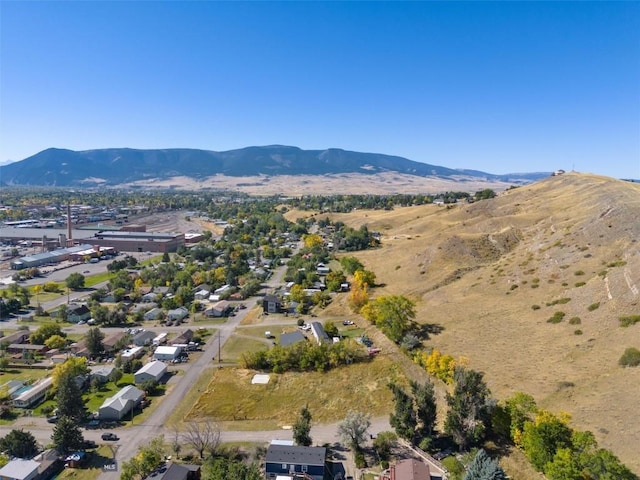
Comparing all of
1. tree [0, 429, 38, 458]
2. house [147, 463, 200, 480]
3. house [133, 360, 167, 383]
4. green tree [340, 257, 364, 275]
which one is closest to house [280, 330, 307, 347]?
house [133, 360, 167, 383]

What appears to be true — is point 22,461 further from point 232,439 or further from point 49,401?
point 232,439

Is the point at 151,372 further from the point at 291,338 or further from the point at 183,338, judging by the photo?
the point at 291,338

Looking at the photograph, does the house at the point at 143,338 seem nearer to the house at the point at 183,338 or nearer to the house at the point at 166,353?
the house at the point at 183,338

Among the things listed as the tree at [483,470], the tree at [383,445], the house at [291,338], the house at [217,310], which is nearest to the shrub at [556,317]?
the tree at [483,470]

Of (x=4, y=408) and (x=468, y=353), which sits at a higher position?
(x=468, y=353)

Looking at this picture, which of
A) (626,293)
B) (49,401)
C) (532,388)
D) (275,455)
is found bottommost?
(49,401)

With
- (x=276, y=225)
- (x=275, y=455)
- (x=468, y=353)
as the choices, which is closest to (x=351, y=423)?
(x=275, y=455)

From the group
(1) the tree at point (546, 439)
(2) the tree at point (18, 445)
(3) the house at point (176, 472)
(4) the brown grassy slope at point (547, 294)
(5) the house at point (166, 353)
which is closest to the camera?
(1) the tree at point (546, 439)

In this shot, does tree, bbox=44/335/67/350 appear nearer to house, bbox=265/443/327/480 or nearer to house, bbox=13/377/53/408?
house, bbox=13/377/53/408
